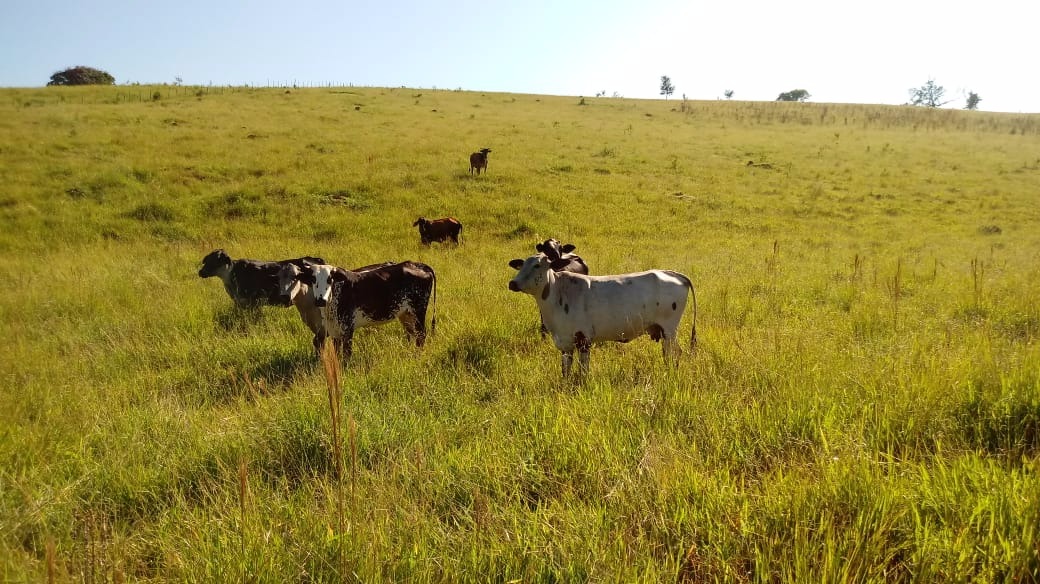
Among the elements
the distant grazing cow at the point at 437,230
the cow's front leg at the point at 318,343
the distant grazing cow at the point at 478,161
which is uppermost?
the distant grazing cow at the point at 478,161

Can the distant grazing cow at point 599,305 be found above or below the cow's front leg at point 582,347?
above

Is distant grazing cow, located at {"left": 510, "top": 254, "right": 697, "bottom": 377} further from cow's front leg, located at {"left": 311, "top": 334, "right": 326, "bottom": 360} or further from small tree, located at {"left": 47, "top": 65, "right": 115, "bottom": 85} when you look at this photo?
small tree, located at {"left": 47, "top": 65, "right": 115, "bottom": 85}

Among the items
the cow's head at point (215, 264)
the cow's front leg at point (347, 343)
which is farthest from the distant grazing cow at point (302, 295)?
the cow's head at point (215, 264)

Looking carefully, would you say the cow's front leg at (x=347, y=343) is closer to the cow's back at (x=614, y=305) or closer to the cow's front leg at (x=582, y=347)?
the cow's back at (x=614, y=305)

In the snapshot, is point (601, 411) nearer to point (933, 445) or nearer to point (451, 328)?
point (933, 445)

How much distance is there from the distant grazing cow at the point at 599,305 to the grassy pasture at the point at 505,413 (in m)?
0.30

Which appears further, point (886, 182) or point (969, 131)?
point (969, 131)

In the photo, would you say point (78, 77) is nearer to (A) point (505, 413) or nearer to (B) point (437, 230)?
(B) point (437, 230)

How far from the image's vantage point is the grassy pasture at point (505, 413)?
2.36 metres

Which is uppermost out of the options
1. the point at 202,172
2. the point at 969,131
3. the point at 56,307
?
the point at 969,131

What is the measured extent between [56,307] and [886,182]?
2817 cm

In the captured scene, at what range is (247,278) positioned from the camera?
874 centimetres

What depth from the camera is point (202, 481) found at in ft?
11.1

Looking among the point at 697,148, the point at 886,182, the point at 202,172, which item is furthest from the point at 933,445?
the point at 697,148
